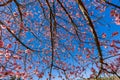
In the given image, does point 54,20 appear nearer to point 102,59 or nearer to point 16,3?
point 16,3

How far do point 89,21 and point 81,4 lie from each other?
54 cm

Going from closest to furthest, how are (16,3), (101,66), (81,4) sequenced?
1. (81,4)
2. (101,66)
3. (16,3)

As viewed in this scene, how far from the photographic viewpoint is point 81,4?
7020 millimetres

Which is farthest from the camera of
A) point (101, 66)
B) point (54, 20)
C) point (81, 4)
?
point (54, 20)

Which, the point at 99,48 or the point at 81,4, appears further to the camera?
the point at 99,48

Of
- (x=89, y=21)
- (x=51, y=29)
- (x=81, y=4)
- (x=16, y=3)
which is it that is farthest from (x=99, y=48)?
(x=16, y=3)

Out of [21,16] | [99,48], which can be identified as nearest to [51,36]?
[21,16]

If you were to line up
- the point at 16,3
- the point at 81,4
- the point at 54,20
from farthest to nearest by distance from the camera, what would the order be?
the point at 54,20
the point at 16,3
the point at 81,4

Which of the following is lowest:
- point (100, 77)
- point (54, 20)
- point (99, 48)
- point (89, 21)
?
point (100, 77)

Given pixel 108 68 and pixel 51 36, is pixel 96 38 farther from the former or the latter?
pixel 51 36

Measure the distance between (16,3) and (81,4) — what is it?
243 centimetres

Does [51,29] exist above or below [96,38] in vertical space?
above

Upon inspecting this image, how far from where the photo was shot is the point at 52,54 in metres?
9.03

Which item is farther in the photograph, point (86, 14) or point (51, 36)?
point (51, 36)
